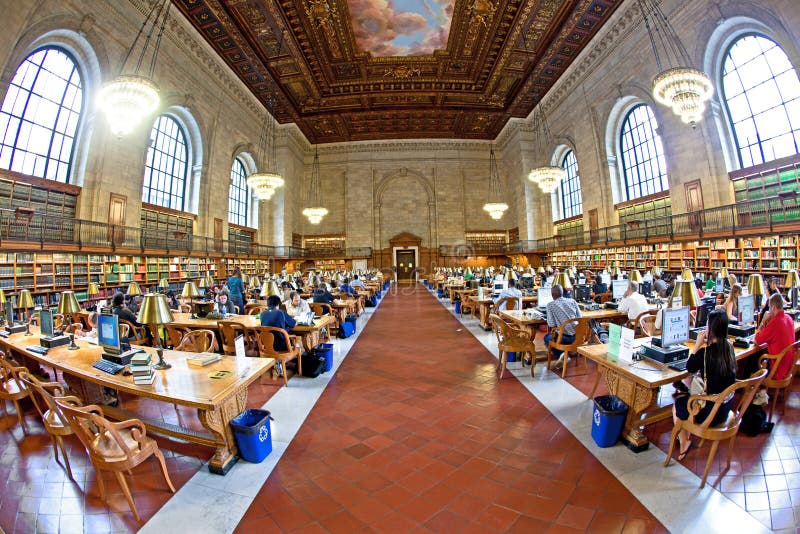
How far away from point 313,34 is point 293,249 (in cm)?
1275

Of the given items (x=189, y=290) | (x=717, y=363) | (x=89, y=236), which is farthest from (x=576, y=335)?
(x=89, y=236)

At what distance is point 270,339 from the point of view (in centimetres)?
428

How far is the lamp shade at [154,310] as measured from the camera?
2.75 meters

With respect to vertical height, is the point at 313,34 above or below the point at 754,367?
above

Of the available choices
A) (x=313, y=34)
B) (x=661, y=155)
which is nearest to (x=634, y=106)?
(x=661, y=155)

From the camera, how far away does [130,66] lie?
10.5 metres

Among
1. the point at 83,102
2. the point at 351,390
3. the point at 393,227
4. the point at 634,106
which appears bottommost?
the point at 351,390

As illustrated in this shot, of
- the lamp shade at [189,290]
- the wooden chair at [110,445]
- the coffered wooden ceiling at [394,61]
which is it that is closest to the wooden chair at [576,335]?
the wooden chair at [110,445]

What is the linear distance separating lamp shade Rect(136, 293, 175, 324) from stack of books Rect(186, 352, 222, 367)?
44cm

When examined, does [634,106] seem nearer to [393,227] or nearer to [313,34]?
[313,34]

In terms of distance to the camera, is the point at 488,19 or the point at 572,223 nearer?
the point at 488,19

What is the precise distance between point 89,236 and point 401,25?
12.8 metres

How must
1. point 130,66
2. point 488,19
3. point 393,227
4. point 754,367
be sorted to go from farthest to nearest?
point 393,227
point 488,19
point 130,66
point 754,367

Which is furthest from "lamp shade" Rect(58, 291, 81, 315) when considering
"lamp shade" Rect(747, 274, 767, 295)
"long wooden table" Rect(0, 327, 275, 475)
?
"lamp shade" Rect(747, 274, 767, 295)
